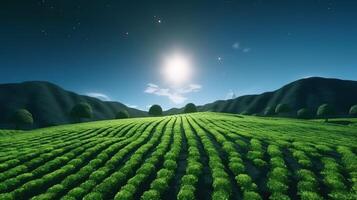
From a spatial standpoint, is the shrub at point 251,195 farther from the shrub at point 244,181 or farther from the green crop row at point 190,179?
the green crop row at point 190,179

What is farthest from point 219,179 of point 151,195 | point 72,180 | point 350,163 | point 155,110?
point 155,110

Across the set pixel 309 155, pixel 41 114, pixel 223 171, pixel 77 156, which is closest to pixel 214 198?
pixel 223 171

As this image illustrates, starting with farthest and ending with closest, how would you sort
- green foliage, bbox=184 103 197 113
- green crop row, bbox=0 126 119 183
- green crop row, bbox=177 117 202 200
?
green foliage, bbox=184 103 197 113 < green crop row, bbox=0 126 119 183 < green crop row, bbox=177 117 202 200

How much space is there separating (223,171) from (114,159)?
10.0 meters

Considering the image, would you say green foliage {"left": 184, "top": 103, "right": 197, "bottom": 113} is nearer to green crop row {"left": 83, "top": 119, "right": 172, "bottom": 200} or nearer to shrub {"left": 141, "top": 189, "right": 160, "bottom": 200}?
green crop row {"left": 83, "top": 119, "right": 172, "bottom": 200}

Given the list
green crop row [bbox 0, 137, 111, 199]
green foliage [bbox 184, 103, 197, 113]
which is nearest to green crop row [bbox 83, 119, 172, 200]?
green crop row [bbox 0, 137, 111, 199]

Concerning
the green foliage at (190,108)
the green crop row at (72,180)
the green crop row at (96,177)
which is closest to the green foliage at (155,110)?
the green foliage at (190,108)

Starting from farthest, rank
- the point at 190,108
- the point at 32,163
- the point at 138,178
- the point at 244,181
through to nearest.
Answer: the point at 190,108
the point at 32,163
the point at 138,178
the point at 244,181

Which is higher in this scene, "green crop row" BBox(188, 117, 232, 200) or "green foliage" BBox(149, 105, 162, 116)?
"green foliage" BBox(149, 105, 162, 116)

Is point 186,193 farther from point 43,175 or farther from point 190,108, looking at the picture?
point 190,108

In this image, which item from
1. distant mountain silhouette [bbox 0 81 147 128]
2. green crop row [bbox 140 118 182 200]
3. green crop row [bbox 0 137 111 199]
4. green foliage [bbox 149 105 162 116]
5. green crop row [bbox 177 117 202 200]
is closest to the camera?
green crop row [bbox 177 117 202 200]

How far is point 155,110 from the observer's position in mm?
137250

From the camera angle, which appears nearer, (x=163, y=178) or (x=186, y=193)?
(x=186, y=193)

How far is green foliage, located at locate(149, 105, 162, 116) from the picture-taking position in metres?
137
